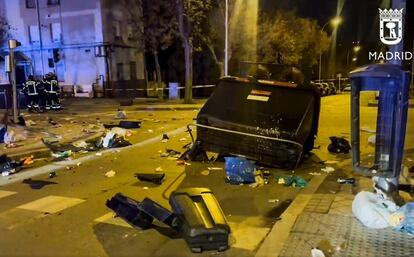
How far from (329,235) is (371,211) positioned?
1.88ft

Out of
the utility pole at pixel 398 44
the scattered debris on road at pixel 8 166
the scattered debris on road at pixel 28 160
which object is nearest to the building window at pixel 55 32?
the scattered debris on road at pixel 28 160

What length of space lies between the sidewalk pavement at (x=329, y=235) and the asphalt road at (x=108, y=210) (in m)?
0.26

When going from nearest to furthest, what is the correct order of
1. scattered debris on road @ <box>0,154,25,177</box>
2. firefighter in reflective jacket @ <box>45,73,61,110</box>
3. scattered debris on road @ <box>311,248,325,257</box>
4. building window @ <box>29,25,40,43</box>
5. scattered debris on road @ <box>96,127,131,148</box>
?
scattered debris on road @ <box>311,248,325,257</box> < scattered debris on road @ <box>0,154,25,177</box> < scattered debris on road @ <box>96,127,131,148</box> < firefighter in reflective jacket @ <box>45,73,61,110</box> < building window @ <box>29,25,40,43</box>

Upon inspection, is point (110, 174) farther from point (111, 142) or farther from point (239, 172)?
point (111, 142)

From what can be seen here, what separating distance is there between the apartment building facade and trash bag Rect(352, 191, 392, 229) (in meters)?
31.3

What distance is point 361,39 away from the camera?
216 ft

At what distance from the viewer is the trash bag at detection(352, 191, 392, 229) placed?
177 inches

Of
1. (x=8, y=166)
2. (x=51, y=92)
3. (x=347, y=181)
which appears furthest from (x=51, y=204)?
(x=51, y=92)

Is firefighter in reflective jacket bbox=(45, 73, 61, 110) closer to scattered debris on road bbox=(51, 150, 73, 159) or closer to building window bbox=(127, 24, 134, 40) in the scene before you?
scattered debris on road bbox=(51, 150, 73, 159)

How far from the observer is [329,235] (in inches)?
172

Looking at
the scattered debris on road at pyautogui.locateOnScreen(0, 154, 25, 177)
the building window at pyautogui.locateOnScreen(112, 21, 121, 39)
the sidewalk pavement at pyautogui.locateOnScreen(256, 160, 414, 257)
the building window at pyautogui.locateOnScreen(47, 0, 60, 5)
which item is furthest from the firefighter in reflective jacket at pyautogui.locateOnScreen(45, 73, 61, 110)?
the sidewalk pavement at pyautogui.locateOnScreen(256, 160, 414, 257)

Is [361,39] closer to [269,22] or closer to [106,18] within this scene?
[269,22]

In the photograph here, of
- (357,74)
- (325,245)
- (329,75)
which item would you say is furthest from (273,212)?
(329,75)

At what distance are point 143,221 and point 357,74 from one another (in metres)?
2.89
